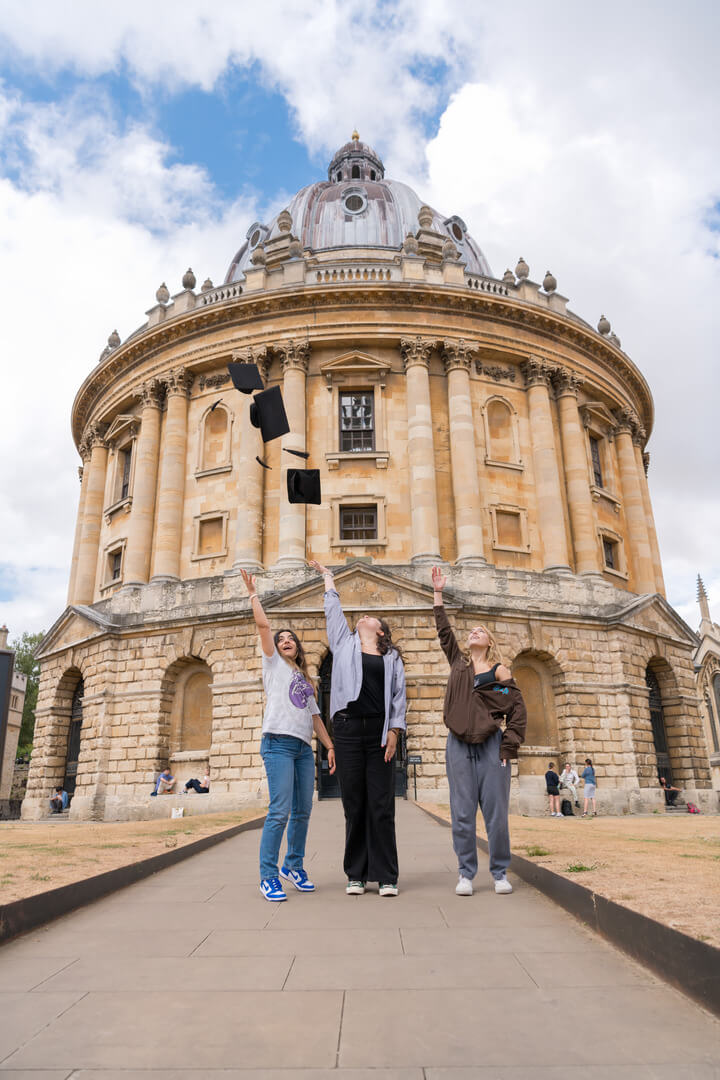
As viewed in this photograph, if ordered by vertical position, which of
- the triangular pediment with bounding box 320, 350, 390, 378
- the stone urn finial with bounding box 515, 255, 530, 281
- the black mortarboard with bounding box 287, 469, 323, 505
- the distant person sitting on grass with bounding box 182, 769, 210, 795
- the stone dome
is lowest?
the distant person sitting on grass with bounding box 182, 769, 210, 795

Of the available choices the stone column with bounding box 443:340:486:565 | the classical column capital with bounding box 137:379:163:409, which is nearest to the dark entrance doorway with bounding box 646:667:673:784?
the stone column with bounding box 443:340:486:565

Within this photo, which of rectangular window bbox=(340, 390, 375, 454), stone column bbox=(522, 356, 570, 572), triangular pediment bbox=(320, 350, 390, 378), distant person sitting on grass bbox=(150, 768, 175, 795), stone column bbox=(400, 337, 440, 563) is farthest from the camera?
triangular pediment bbox=(320, 350, 390, 378)

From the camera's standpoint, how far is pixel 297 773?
Answer: 6504 mm

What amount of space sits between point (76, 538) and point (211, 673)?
1233 centimetres

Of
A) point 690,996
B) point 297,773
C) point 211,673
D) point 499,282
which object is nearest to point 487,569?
point 211,673

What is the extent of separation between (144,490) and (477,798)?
25.0 metres

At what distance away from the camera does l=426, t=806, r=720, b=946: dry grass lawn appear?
429 centimetres

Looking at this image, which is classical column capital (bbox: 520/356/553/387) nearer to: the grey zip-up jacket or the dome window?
the dome window

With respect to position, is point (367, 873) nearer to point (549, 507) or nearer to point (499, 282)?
point (549, 507)

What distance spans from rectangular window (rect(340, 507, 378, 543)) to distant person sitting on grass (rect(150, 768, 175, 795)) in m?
9.78

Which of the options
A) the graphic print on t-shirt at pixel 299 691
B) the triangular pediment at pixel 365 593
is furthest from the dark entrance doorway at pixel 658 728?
the graphic print on t-shirt at pixel 299 691

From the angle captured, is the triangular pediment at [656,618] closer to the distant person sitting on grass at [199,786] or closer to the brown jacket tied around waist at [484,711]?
the distant person sitting on grass at [199,786]

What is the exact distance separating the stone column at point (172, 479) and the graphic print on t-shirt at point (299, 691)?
21.2m

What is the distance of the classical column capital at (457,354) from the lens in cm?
2823
